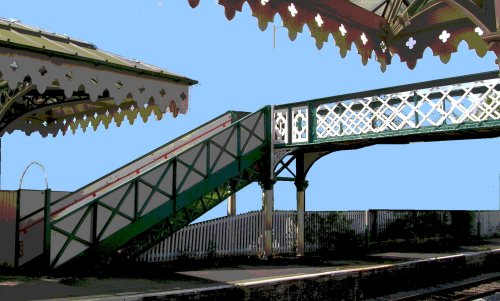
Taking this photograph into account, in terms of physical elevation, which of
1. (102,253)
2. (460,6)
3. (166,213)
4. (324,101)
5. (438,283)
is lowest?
(438,283)

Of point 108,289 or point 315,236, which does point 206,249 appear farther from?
point 108,289

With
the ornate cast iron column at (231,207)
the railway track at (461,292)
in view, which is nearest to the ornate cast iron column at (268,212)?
the ornate cast iron column at (231,207)

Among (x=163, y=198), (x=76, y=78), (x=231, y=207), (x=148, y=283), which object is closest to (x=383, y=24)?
(x=76, y=78)

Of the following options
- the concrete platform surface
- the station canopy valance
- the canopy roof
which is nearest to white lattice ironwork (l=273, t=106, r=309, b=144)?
the concrete platform surface

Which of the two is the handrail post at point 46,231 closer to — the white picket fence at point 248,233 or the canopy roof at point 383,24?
the white picket fence at point 248,233

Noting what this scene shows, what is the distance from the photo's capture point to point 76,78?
1144 centimetres

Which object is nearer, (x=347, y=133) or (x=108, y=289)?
(x=108, y=289)

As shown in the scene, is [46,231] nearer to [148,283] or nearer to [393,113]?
[148,283]

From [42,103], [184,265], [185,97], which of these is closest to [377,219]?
[184,265]

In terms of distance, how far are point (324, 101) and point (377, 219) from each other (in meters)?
7.56

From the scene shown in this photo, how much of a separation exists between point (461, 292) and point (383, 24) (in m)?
11.0

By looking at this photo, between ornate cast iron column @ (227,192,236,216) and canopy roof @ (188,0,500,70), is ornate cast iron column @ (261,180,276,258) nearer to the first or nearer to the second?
ornate cast iron column @ (227,192,236,216)

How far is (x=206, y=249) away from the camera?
17.7 m

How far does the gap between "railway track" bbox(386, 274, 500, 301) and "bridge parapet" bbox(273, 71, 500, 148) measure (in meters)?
4.57
